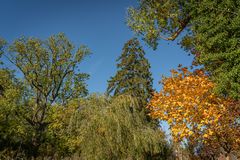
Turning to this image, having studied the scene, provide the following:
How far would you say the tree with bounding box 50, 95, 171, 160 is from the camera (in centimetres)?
1470

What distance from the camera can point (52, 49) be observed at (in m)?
29.7

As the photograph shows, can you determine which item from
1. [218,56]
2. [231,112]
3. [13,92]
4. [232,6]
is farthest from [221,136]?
[13,92]

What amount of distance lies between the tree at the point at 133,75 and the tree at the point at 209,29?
11786 mm

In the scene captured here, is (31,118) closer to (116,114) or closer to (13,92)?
(13,92)

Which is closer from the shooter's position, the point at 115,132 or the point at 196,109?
the point at 196,109

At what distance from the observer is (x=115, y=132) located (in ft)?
49.1

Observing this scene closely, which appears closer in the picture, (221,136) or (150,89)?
(221,136)

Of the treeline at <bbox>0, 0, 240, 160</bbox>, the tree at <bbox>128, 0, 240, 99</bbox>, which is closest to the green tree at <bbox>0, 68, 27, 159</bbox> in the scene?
the treeline at <bbox>0, 0, 240, 160</bbox>

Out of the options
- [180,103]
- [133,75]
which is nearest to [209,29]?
[180,103]

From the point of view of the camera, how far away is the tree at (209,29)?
45.1 ft

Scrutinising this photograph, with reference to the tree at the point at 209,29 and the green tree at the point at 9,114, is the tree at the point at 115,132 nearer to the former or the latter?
the tree at the point at 209,29

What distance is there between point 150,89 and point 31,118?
508 inches

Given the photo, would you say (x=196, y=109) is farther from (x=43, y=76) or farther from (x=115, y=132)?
(x=43, y=76)

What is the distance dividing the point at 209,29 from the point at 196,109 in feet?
14.7
